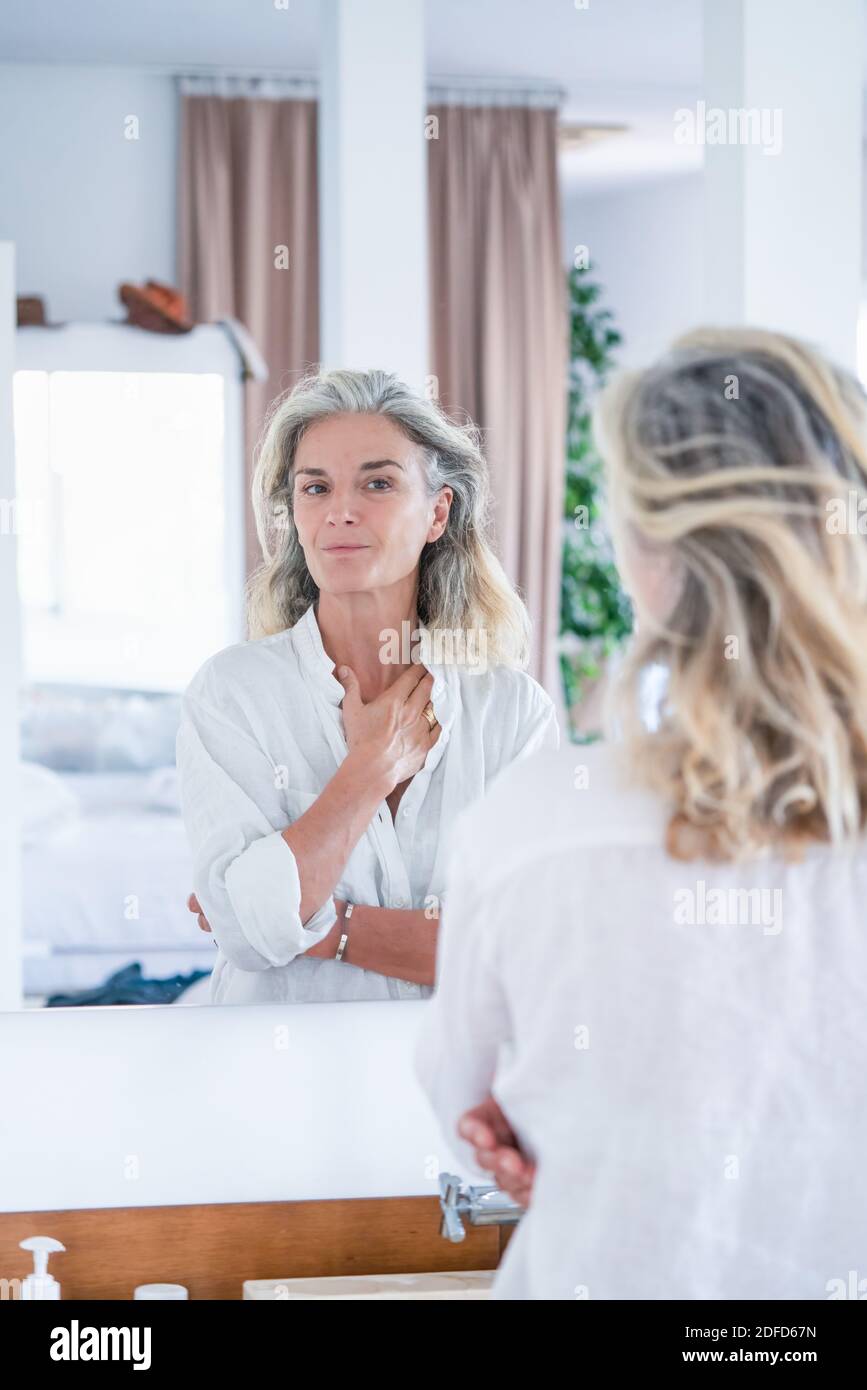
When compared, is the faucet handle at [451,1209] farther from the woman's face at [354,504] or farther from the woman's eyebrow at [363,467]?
the woman's eyebrow at [363,467]

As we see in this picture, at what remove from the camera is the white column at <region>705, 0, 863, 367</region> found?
147 cm

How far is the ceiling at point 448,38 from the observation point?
61.2 inches

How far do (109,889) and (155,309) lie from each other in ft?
2.22

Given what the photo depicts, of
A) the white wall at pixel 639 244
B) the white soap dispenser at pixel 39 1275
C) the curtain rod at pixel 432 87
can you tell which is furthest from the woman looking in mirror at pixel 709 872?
the white wall at pixel 639 244

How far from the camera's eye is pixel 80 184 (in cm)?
168

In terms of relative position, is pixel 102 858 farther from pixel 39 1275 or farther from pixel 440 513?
pixel 440 513

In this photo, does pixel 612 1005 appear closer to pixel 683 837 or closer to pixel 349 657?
pixel 683 837

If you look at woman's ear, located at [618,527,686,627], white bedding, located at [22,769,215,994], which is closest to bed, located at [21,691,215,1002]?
white bedding, located at [22,769,215,994]

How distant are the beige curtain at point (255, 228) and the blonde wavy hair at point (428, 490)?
2 cm

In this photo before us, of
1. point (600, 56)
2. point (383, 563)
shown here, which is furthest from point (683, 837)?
point (600, 56)

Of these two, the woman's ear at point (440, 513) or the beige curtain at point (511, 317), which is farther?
the beige curtain at point (511, 317)

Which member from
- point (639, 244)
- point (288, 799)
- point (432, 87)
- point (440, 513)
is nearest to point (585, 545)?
point (440, 513)

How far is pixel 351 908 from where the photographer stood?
1.39m

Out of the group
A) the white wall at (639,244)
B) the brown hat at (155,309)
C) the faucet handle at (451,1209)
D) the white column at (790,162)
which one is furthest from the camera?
the white wall at (639,244)
